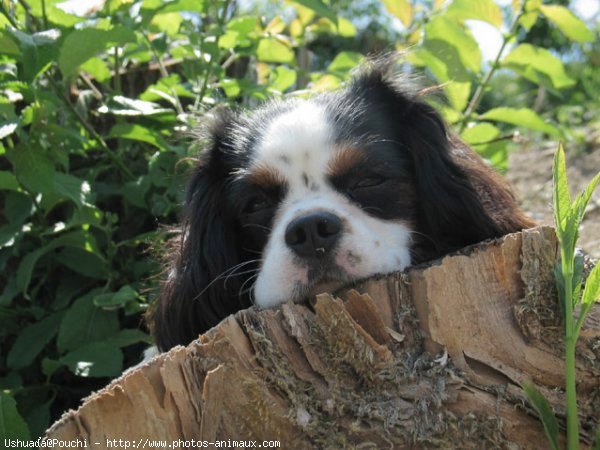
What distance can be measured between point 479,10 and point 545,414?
230 cm

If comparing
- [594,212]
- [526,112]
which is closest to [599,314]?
[526,112]

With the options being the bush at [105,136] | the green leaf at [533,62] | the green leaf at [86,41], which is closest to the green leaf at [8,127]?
the bush at [105,136]

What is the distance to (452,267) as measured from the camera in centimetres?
181

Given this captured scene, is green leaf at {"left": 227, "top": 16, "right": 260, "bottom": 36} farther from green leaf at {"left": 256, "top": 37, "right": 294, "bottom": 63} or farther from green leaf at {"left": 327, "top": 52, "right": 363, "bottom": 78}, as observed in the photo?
green leaf at {"left": 327, "top": 52, "right": 363, "bottom": 78}

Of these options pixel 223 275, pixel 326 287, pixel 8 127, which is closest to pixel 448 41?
pixel 223 275

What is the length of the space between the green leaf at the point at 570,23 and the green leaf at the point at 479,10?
0.79 ft

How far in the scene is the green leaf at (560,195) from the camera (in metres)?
1.70

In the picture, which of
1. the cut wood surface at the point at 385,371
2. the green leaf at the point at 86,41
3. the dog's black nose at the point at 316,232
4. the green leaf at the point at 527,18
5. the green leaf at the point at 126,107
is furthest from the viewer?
the green leaf at the point at 527,18

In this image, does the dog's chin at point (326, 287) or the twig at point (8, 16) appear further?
the twig at point (8, 16)

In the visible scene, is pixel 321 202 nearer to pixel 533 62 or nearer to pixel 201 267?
pixel 201 267

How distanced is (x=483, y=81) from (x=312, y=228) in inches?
76.4

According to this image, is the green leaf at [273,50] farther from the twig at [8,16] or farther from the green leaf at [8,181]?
the green leaf at [8,181]

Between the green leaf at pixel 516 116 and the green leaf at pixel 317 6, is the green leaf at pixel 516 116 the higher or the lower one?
the lower one

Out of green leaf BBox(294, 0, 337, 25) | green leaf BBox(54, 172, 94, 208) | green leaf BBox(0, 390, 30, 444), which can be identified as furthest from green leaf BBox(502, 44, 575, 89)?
green leaf BBox(0, 390, 30, 444)
